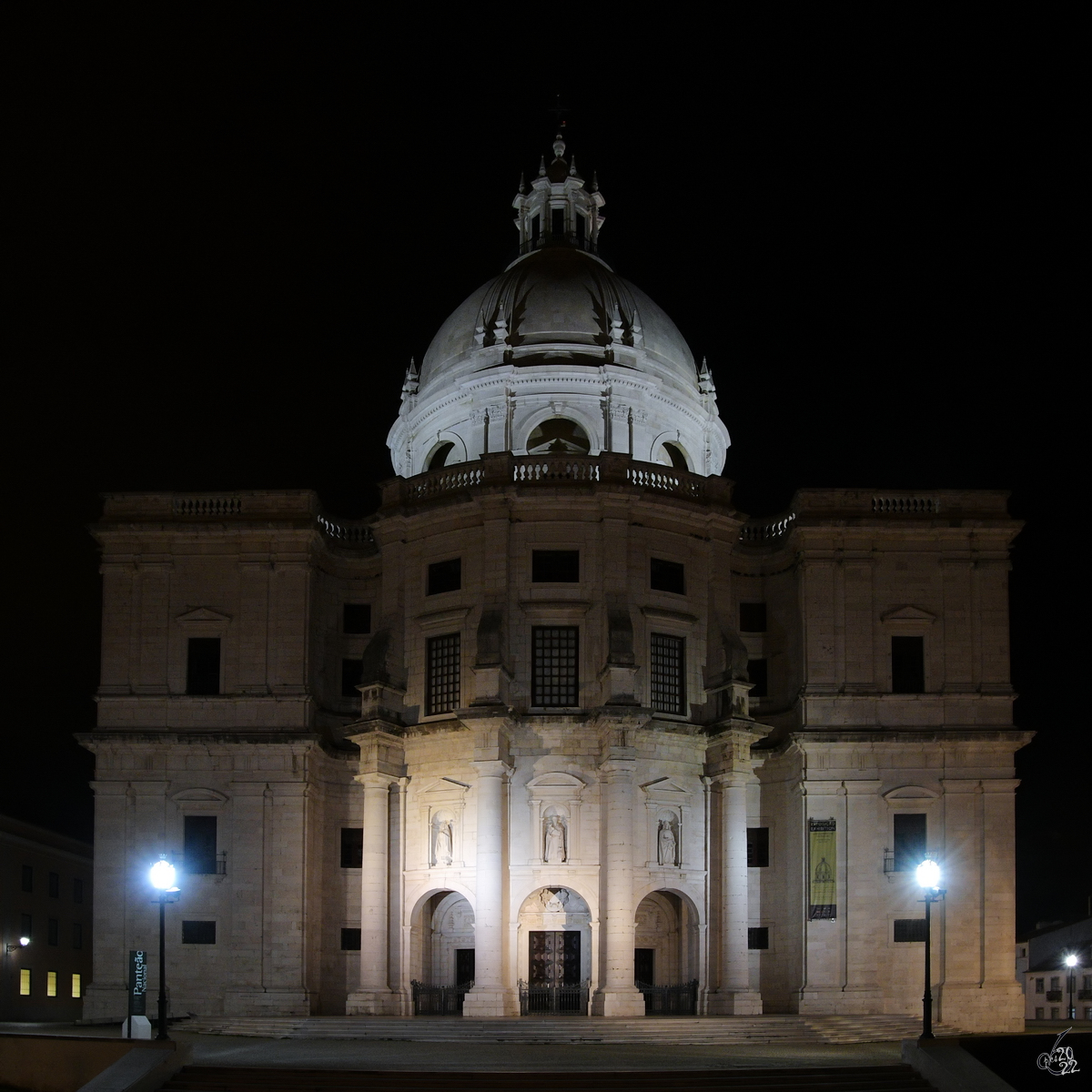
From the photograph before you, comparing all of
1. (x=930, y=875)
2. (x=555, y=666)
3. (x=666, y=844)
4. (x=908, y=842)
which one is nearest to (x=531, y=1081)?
(x=930, y=875)

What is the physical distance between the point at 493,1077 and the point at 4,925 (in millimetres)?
38735

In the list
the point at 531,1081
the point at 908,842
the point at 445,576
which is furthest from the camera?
the point at 445,576

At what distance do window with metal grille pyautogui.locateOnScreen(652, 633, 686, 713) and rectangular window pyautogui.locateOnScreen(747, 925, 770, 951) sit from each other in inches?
297

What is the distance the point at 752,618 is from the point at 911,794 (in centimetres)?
812

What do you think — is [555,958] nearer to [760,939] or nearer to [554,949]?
[554,949]

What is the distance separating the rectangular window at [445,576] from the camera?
51.9 meters

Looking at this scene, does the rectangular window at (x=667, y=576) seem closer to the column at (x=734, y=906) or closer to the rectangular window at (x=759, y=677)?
the rectangular window at (x=759, y=677)

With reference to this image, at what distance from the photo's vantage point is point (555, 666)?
50344mm

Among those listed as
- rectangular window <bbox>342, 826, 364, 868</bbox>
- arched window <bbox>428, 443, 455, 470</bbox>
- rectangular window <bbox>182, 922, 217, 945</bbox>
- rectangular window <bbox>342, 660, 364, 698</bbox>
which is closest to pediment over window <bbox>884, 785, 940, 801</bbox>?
rectangular window <bbox>342, 826, 364, 868</bbox>

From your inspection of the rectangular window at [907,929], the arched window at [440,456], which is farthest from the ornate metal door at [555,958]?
the arched window at [440,456]

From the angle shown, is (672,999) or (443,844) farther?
(672,999)

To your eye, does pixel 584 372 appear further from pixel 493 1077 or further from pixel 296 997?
pixel 493 1077

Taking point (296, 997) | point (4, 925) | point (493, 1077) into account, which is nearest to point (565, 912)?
point (296, 997)

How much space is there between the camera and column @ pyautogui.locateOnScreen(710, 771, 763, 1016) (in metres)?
48.1
